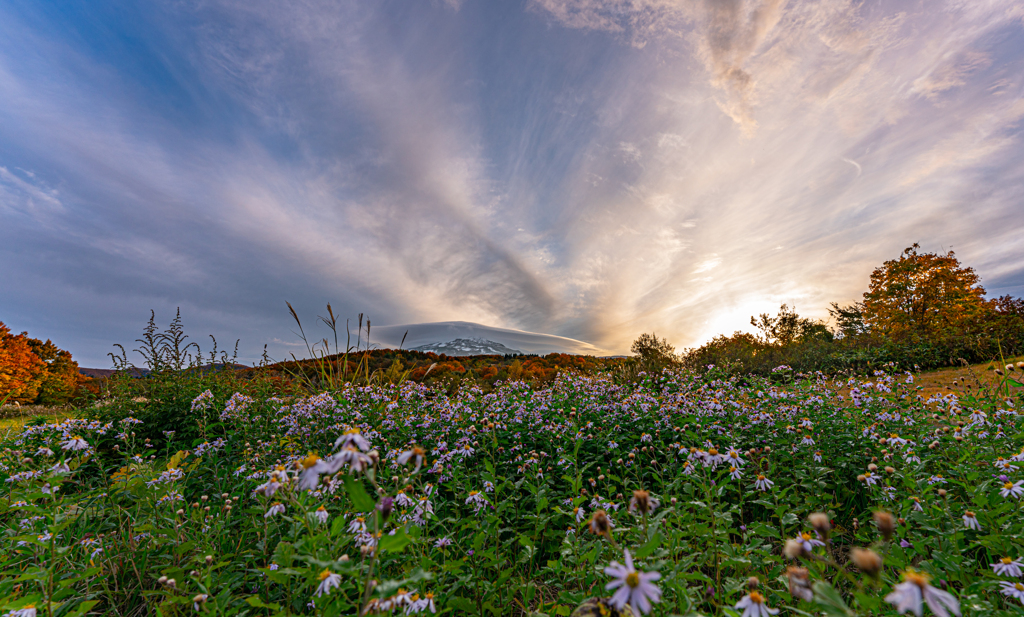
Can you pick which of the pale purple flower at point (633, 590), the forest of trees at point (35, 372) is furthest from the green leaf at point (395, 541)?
the forest of trees at point (35, 372)

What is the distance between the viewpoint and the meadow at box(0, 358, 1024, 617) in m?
1.50

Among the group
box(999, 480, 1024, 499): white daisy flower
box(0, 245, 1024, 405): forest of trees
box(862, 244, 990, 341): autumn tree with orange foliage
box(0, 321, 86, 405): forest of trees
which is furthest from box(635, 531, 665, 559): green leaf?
box(862, 244, 990, 341): autumn tree with orange foliage

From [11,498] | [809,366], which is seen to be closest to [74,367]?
[11,498]

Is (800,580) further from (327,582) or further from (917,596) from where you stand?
(327,582)

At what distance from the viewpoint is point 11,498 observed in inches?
116

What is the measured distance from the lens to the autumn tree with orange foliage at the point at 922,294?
16.5 meters

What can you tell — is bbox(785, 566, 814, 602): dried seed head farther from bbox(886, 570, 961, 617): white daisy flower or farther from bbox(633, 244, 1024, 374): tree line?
bbox(633, 244, 1024, 374): tree line

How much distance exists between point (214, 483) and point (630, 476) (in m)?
4.13

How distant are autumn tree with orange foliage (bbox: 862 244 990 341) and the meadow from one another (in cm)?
1860

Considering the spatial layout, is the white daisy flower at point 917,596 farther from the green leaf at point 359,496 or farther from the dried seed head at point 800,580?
the green leaf at point 359,496

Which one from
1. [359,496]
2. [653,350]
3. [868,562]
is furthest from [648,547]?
[653,350]

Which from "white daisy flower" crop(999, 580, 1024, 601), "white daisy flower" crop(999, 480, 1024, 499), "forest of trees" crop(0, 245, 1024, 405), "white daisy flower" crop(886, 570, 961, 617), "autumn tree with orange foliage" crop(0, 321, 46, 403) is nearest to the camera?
"white daisy flower" crop(886, 570, 961, 617)

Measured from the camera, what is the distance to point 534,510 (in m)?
3.18

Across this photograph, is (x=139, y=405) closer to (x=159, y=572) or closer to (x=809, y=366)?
(x=159, y=572)
